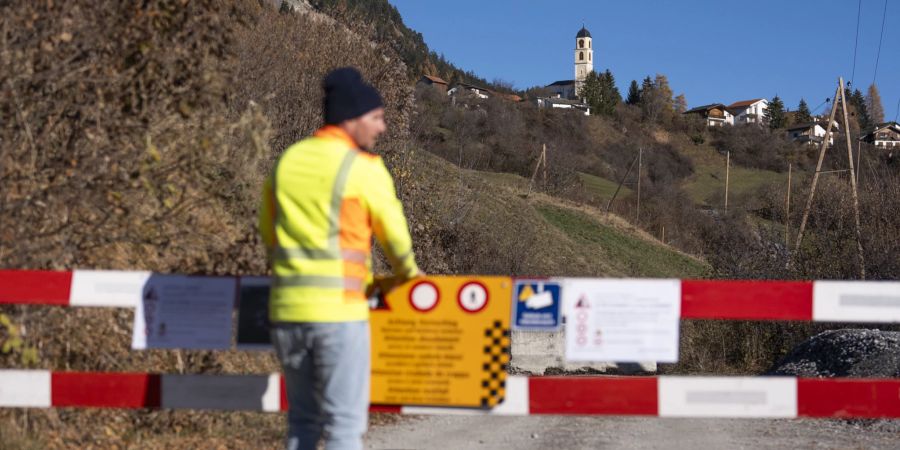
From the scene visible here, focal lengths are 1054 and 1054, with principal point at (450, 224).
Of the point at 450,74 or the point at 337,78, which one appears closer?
the point at 337,78

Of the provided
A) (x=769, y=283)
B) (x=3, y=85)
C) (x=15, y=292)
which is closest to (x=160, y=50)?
(x=3, y=85)

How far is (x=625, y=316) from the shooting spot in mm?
5512

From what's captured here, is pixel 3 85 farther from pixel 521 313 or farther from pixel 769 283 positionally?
pixel 769 283

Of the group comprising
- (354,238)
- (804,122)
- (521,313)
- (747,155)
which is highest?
(804,122)

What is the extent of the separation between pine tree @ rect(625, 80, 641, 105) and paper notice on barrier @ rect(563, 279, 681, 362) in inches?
6010

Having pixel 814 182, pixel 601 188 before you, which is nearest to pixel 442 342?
pixel 814 182

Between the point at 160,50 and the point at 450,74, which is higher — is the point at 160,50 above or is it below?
below

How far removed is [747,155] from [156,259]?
10879 cm

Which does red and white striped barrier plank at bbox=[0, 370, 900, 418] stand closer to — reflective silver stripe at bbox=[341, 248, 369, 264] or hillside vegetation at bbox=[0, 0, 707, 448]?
reflective silver stripe at bbox=[341, 248, 369, 264]

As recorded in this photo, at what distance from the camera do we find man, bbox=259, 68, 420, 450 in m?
4.34

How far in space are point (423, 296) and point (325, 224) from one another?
1.09 meters

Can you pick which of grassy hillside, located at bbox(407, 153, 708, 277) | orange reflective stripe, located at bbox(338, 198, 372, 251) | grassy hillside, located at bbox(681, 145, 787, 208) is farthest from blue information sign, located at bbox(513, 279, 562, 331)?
grassy hillside, located at bbox(681, 145, 787, 208)

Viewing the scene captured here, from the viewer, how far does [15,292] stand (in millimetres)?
5777

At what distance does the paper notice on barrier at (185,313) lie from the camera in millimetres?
Result: 5609
